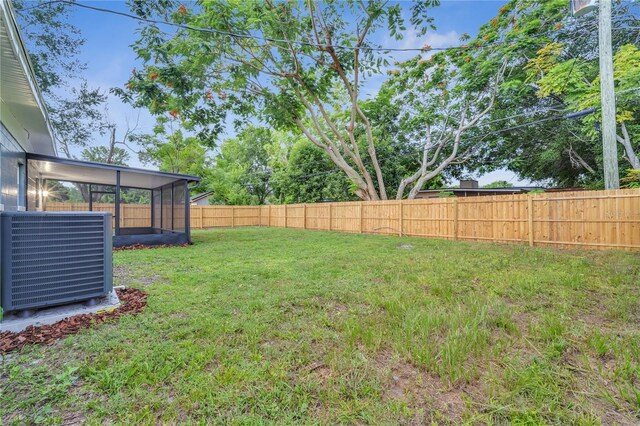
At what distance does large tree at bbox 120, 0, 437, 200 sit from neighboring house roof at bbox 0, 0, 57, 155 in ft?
12.3

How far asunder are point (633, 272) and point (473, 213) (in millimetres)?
4745

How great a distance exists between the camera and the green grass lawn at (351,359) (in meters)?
1.54

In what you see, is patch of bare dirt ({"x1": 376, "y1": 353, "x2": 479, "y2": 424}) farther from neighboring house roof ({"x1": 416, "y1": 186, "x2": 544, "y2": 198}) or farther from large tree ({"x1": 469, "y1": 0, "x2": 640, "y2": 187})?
neighboring house roof ({"x1": 416, "y1": 186, "x2": 544, "y2": 198})

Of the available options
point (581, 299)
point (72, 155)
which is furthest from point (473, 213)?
point (72, 155)

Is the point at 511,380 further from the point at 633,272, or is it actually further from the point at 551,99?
the point at 551,99

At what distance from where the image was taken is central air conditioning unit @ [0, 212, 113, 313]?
246 cm

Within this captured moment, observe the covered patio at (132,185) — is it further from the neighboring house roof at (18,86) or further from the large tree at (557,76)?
the large tree at (557,76)

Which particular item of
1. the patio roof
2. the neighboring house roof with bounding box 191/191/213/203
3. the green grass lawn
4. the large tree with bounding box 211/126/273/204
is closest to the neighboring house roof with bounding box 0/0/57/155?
the patio roof

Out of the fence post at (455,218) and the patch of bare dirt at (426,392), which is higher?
the fence post at (455,218)

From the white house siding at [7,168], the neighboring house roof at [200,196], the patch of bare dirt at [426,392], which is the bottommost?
the patch of bare dirt at [426,392]

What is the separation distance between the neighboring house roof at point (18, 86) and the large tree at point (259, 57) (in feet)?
12.3

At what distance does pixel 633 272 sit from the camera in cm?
428

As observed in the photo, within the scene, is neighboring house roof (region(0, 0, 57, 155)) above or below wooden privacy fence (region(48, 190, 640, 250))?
above

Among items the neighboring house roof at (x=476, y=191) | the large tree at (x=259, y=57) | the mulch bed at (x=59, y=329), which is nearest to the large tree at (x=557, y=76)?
the neighboring house roof at (x=476, y=191)
